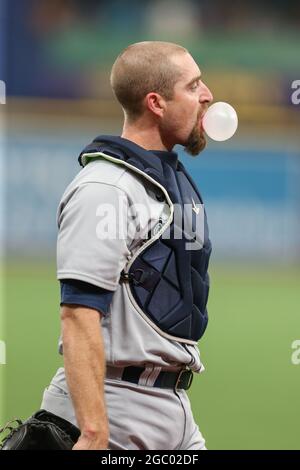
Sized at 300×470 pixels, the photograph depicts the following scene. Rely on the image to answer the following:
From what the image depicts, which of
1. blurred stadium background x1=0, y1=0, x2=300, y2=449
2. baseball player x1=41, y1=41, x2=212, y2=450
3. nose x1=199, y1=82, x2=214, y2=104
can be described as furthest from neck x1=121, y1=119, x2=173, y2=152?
blurred stadium background x1=0, y1=0, x2=300, y2=449

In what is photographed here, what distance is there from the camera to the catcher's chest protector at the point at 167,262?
2283 mm

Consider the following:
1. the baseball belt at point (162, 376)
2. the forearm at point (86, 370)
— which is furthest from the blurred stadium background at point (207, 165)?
the forearm at point (86, 370)

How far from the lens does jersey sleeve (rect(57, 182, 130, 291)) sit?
217 centimetres

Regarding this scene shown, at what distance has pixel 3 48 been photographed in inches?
372

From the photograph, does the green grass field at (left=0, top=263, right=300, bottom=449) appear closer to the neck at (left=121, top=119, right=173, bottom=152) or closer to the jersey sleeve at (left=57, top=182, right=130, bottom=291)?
the neck at (left=121, top=119, right=173, bottom=152)

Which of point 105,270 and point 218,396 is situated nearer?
point 105,270

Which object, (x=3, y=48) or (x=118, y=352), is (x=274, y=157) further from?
(x=118, y=352)

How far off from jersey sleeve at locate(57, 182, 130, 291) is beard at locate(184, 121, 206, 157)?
0.38 metres

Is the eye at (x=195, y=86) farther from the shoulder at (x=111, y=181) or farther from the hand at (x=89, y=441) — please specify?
the hand at (x=89, y=441)

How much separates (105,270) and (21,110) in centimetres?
717

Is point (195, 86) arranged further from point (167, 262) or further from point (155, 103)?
point (167, 262)

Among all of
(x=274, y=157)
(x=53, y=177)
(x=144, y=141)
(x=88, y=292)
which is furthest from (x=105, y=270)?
(x=274, y=157)

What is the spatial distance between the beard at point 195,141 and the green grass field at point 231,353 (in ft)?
6.97

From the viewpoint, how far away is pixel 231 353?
6.46 m
